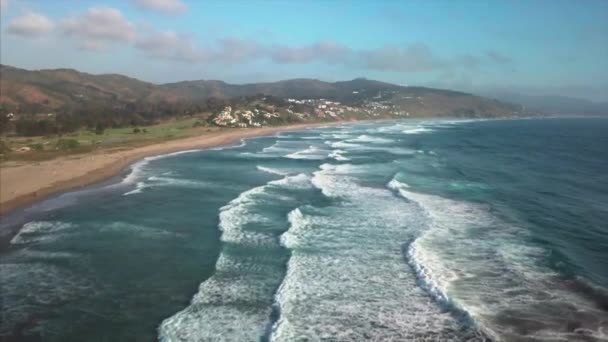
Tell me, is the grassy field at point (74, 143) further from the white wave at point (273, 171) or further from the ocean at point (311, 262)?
the white wave at point (273, 171)

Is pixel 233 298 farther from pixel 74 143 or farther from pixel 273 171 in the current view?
pixel 74 143

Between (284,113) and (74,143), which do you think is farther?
(284,113)

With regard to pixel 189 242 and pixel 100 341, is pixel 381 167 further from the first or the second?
pixel 100 341

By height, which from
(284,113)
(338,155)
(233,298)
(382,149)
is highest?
(284,113)

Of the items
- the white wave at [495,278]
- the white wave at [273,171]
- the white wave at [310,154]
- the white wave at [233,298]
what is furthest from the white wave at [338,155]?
the white wave at [233,298]

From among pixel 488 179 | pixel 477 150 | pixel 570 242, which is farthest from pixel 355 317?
pixel 477 150

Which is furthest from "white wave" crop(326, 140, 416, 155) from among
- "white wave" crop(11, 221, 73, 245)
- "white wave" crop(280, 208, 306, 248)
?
"white wave" crop(11, 221, 73, 245)

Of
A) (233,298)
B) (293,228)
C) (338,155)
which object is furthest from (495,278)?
(338,155)
